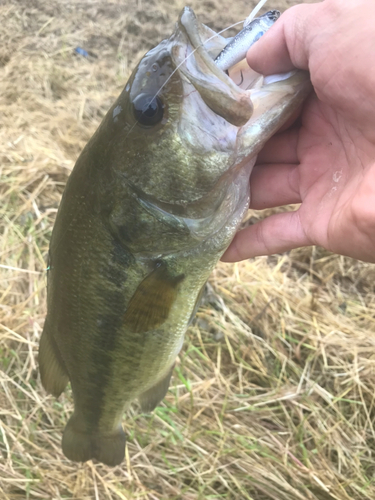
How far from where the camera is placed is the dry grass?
2.11 metres

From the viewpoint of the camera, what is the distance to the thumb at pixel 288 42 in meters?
1.16

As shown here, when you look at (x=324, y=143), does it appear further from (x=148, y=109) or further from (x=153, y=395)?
(x=153, y=395)

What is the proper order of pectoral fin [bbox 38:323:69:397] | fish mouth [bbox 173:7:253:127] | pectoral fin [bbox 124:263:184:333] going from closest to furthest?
1. fish mouth [bbox 173:7:253:127]
2. pectoral fin [bbox 124:263:184:333]
3. pectoral fin [bbox 38:323:69:397]

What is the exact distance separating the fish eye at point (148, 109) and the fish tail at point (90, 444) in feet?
4.03

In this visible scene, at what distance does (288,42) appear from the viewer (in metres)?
1.20

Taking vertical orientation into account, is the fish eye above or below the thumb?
above

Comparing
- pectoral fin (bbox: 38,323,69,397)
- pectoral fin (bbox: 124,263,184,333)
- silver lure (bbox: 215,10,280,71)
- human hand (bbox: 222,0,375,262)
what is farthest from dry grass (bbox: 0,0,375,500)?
silver lure (bbox: 215,10,280,71)

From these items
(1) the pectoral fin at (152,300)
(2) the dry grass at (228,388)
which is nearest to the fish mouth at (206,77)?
(1) the pectoral fin at (152,300)

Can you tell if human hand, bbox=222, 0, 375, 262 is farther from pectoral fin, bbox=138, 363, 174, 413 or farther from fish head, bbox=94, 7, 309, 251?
pectoral fin, bbox=138, 363, 174, 413

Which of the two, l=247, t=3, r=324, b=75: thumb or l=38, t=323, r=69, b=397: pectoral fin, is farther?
l=38, t=323, r=69, b=397: pectoral fin

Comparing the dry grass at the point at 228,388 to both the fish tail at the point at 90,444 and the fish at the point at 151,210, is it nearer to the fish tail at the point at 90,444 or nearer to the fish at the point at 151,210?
the fish tail at the point at 90,444

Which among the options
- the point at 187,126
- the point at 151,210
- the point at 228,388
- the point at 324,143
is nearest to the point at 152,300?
the point at 151,210

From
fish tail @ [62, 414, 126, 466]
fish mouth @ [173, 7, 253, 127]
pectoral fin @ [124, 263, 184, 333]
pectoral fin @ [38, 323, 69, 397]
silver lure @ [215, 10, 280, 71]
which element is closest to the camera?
fish mouth @ [173, 7, 253, 127]

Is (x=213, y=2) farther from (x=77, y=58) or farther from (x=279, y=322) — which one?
(x=279, y=322)
